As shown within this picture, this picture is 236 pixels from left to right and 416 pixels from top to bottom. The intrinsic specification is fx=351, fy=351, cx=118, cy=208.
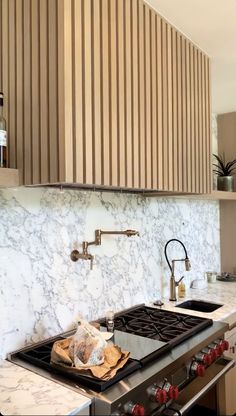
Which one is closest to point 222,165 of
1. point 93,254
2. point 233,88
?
point 233,88

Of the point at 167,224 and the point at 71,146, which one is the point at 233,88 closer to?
the point at 167,224

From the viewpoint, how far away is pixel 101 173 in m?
1.42

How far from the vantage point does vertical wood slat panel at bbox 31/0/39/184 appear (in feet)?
4.44

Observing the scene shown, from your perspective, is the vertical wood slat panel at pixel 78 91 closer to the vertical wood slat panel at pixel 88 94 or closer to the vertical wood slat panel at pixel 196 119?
the vertical wood slat panel at pixel 88 94

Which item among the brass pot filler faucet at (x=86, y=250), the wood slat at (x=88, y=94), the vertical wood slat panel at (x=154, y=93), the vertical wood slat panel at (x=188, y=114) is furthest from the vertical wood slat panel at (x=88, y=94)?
the vertical wood slat panel at (x=188, y=114)

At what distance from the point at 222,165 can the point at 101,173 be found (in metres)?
2.11

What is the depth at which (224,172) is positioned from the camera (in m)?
3.21

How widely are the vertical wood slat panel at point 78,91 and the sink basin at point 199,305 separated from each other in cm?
142

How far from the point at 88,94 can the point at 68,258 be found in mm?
844

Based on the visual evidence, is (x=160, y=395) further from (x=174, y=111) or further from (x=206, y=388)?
(x=174, y=111)

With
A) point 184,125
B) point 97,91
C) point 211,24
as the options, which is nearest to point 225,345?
point 184,125

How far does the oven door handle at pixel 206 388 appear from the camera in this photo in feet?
4.95

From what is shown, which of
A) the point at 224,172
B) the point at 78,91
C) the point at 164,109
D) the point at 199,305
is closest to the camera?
the point at 78,91

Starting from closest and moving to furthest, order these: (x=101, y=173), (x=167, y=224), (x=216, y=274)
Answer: (x=101, y=173) < (x=167, y=224) < (x=216, y=274)
